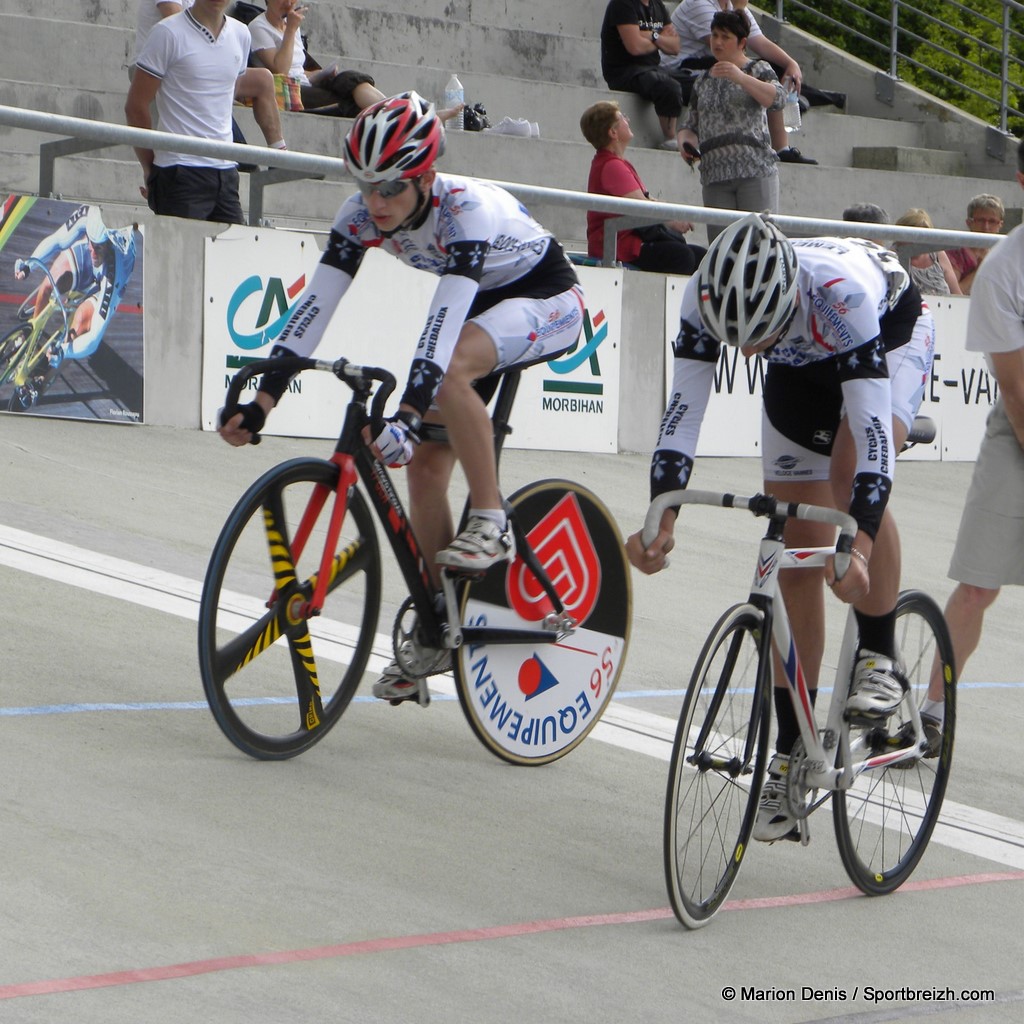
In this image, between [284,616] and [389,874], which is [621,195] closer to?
[284,616]

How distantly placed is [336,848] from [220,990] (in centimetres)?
90

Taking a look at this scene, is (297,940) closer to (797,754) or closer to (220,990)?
(220,990)

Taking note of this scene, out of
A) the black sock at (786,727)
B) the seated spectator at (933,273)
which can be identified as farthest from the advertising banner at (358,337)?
the black sock at (786,727)

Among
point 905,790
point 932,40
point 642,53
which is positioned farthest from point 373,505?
point 932,40

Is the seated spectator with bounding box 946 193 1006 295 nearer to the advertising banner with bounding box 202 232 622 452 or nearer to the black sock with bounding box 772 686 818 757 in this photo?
the advertising banner with bounding box 202 232 622 452

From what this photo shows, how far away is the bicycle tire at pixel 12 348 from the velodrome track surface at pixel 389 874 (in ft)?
7.44

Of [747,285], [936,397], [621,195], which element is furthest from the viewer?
[936,397]

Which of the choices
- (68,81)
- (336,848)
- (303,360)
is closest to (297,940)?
(336,848)

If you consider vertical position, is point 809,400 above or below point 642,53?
below

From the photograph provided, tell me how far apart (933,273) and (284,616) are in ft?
30.3

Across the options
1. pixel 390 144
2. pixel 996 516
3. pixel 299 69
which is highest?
pixel 299 69

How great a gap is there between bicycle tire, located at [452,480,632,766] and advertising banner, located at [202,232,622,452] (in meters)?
3.59

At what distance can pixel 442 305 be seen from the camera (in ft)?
14.6

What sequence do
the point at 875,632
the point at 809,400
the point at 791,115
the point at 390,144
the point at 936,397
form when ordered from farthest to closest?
1. the point at 791,115
2. the point at 936,397
3. the point at 809,400
4. the point at 390,144
5. the point at 875,632
